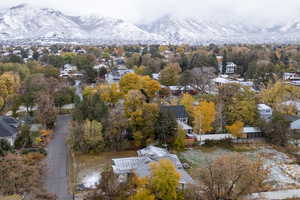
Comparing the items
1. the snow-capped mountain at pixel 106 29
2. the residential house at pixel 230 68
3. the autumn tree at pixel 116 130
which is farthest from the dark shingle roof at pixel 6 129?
the snow-capped mountain at pixel 106 29

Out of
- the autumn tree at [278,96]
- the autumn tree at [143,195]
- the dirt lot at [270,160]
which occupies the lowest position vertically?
the dirt lot at [270,160]

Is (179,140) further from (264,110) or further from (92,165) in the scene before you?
(264,110)

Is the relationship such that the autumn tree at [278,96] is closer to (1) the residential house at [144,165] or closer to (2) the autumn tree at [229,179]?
(1) the residential house at [144,165]

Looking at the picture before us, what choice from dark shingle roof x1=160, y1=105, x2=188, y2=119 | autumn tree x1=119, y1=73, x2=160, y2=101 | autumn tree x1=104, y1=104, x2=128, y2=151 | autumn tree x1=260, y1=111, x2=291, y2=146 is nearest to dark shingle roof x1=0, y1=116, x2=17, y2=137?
autumn tree x1=104, y1=104, x2=128, y2=151

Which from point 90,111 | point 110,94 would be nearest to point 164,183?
point 90,111

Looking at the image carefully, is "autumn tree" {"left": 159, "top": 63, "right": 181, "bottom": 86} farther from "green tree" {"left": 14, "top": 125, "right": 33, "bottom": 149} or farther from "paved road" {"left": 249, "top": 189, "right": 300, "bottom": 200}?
"paved road" {"left": 249, "top": 189, "right": 300, "bottom": 200}

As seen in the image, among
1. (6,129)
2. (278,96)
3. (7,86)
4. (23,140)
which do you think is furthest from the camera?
(7,86)
